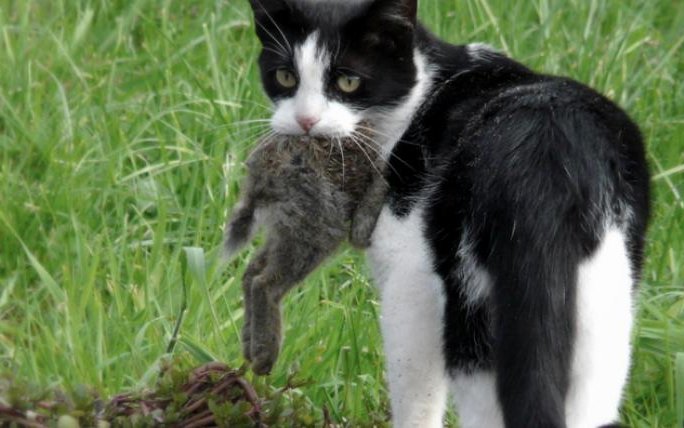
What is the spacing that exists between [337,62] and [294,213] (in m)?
0.36

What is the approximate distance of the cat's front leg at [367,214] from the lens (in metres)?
3.09

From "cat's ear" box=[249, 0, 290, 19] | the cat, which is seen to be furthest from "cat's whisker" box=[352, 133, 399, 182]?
"cat's ear" box=[249, 0, 290, 19]

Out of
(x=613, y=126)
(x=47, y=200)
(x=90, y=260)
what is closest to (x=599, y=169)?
(x=613, y=126)

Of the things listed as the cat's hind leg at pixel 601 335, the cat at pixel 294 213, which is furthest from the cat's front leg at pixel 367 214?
the cat's hind leg at pixel 601 335

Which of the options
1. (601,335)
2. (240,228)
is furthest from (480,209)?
(240,228)

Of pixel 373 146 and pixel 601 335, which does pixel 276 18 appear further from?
pixel 601 335

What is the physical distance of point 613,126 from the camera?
288 cm

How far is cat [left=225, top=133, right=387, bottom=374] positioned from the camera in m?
3.05

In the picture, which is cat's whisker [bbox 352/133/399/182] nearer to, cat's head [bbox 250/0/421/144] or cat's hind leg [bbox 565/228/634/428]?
cat's head [bbox 250/0/421/144]

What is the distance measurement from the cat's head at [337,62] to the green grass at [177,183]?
38 centimetres

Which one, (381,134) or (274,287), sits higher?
(381,134)

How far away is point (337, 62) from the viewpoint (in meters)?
3.16

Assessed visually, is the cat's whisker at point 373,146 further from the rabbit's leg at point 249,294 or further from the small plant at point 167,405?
the small plant at point 167,405

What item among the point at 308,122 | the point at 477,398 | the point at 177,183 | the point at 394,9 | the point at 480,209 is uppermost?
the point at 394,9
